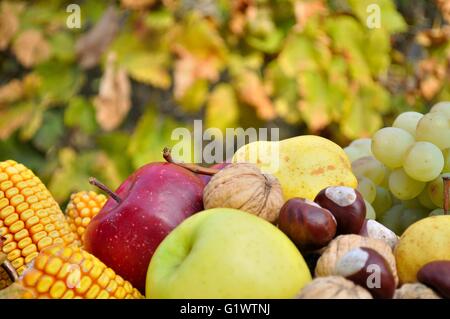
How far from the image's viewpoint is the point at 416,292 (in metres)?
0.69

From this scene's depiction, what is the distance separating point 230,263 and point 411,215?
1.72ft

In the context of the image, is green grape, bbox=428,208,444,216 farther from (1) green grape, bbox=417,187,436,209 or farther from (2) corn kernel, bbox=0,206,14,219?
(2) corn kernel, bbox=0,206,14,219

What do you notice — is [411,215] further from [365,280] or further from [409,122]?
[365,280]

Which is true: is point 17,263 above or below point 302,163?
below

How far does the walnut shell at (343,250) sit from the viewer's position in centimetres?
74

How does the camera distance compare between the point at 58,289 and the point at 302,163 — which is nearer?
the point at 58,289

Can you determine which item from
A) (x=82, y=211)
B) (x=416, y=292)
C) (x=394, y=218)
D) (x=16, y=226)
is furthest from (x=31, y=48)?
(x=416, y=292)

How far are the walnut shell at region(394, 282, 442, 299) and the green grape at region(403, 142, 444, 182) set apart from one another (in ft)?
1.21

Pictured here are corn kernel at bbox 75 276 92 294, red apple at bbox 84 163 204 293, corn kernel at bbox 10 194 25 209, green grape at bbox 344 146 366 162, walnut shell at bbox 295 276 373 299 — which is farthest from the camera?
green grape at bbox 344 146 366 162

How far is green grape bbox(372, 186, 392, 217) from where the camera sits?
1.16 metres

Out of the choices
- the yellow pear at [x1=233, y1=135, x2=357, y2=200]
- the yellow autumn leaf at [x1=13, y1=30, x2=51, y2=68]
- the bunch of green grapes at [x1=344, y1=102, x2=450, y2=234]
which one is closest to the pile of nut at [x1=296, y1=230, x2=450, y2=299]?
the yellow pear at [x1=233, y1=135, x2=357, y2=200]

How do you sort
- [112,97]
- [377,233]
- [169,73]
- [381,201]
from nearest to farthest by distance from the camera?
[377,233]
[381,201]
[112,97]
[169,73]

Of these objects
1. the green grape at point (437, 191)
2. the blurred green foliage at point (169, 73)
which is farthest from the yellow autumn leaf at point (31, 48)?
the green grape at point (437, 191)
